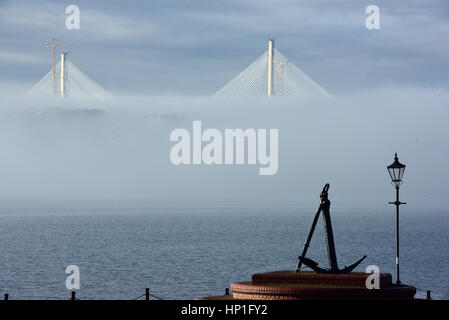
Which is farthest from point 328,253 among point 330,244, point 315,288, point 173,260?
point 173,260

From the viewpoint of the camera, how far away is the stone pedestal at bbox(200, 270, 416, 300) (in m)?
23.6

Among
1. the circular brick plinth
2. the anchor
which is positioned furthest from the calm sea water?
the circular brick plinth

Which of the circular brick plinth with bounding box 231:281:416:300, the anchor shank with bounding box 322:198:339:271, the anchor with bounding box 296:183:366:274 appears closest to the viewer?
the circular brick plinth with bounding box 231:281:416:300

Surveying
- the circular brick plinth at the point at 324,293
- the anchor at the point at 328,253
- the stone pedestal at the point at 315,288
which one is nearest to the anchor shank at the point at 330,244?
the anchor at the point at 328,253

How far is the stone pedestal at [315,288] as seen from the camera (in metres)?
23.6

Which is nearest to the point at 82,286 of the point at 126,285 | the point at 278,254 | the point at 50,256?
the point at 126,285

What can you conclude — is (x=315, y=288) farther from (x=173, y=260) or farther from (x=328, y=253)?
(x=173, y=260)

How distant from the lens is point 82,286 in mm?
70562

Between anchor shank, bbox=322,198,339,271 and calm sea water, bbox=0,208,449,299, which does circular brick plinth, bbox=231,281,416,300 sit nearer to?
anchor shank, bbox=322,198,339,271

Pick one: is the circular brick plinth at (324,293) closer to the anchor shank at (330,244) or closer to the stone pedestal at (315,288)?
the stone pedestal at (315,288)

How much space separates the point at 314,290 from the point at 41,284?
51267mm

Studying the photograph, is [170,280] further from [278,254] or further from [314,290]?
[314,290]
